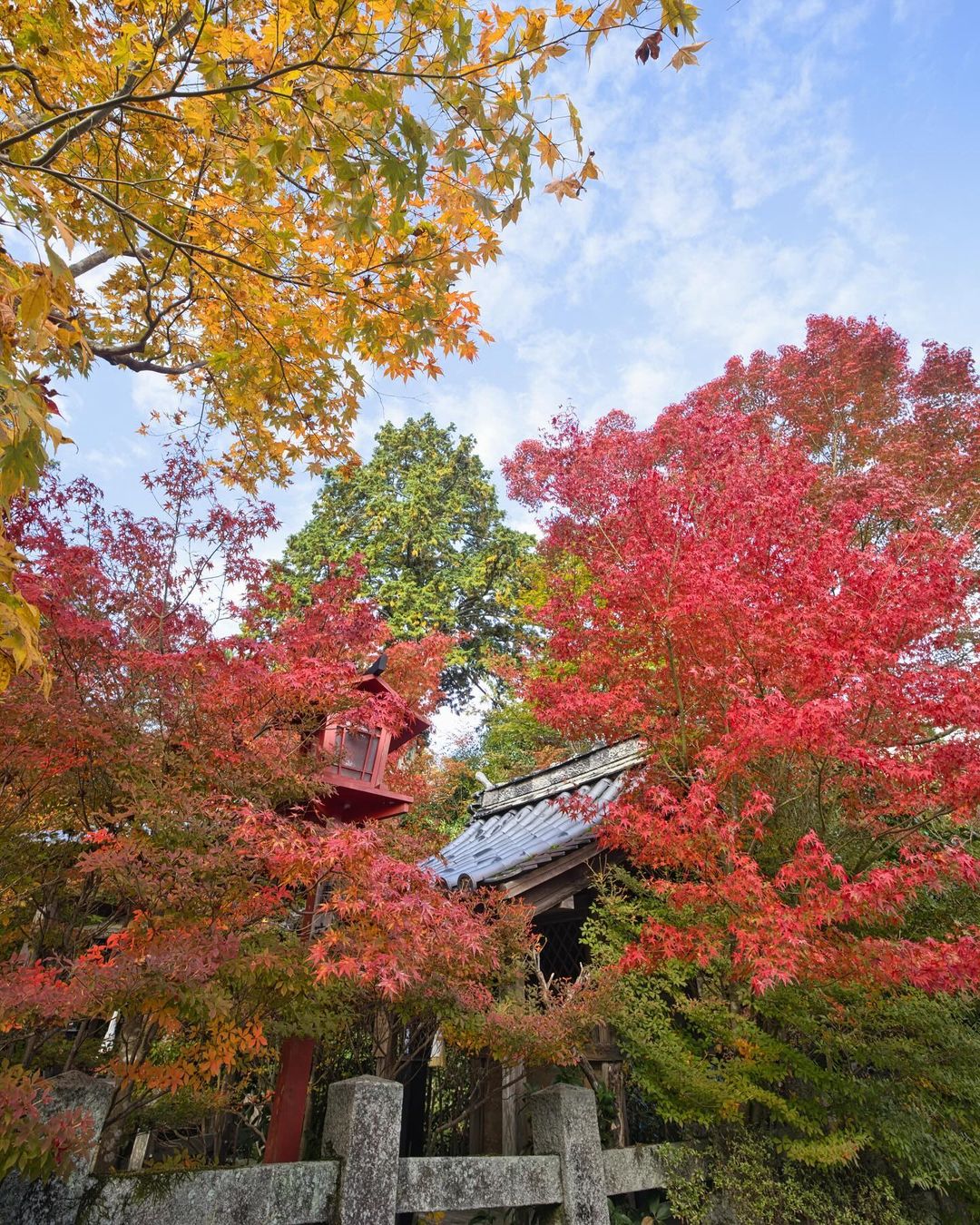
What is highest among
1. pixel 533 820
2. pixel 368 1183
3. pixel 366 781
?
pixel 533 820

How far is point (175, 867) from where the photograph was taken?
3785mm

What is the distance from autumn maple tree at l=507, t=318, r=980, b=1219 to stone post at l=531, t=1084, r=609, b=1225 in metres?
0.58

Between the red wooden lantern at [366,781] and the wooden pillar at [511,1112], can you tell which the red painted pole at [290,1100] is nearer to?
the wooden pillar at [511,1112]

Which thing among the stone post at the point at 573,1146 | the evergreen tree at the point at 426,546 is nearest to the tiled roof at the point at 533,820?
the stone post at the point at 573,1146

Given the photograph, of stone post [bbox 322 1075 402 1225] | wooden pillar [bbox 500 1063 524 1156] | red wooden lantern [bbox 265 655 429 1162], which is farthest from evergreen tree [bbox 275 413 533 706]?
stone post [bbox 322 1075 402 1225]

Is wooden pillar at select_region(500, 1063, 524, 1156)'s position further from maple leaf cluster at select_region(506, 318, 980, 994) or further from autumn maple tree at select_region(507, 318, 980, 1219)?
maple leaf cluster at select_region(506, 318, 980, 994)

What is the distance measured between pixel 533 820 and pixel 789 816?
12.6 ft

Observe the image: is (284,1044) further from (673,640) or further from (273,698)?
(673,640)

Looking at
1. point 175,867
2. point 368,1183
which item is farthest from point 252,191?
point 368,1183

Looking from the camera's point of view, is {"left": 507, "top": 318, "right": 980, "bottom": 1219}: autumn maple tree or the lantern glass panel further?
the lantern glass panel

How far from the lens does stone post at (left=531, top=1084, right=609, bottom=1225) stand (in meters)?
4.61

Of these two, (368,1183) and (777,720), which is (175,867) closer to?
(368,1183)

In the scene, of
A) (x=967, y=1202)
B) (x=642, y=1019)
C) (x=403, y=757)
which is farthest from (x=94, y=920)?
(x=403, y=757)

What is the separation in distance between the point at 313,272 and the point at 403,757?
1365 cm
